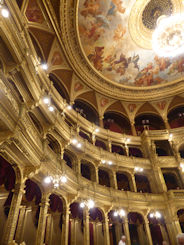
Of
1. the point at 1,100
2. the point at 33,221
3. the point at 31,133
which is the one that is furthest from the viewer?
the point at 33,221

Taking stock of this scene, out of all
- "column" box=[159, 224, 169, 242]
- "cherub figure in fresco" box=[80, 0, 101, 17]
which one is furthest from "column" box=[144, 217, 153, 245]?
"cherub figure in fresco" box=[80, 0, 101, 17]

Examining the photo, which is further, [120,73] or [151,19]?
[120,73]

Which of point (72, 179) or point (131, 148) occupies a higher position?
point (131, 148)

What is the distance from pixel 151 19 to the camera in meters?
17.1

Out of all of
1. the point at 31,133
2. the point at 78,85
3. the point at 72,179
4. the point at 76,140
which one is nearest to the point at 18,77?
the point at 31,133

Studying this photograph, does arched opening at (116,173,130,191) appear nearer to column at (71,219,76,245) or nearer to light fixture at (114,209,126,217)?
light fixture at (114,209,126,217)

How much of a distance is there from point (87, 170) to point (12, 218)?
27.5ft

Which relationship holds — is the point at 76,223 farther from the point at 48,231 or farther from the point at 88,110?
the point at 88,110

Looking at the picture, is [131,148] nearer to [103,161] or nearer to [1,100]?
[103,161]

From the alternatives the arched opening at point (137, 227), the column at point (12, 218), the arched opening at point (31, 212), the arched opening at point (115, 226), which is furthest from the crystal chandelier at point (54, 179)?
the arched opening at point (137, 227)

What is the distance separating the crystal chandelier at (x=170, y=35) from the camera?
1452cm

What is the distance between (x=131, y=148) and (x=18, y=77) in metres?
12.6

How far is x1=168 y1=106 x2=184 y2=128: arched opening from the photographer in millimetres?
20047

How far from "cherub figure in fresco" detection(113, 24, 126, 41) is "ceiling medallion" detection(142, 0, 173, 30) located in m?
2.44
